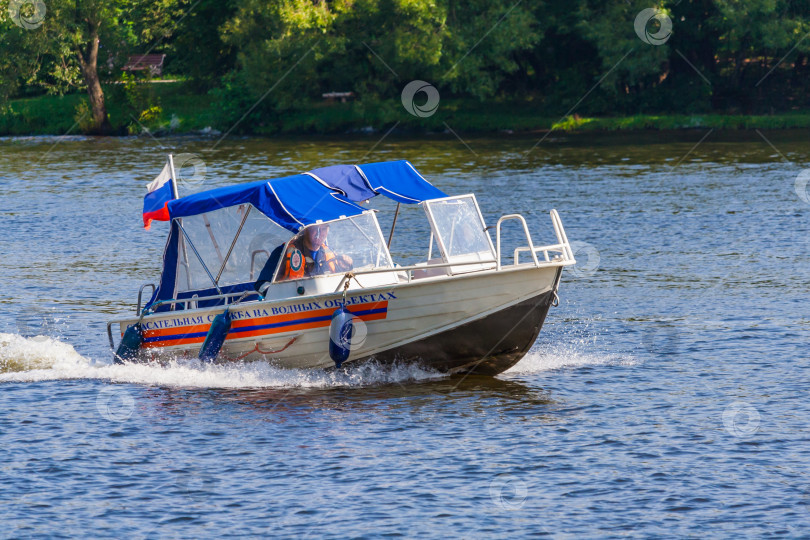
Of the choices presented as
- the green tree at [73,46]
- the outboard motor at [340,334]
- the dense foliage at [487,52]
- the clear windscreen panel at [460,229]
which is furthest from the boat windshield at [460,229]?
the green tree at [73,46]

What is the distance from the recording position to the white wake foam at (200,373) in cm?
1805

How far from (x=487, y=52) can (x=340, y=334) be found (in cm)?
4604

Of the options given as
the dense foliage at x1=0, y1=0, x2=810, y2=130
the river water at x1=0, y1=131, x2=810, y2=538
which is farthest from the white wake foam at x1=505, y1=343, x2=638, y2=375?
the dense foliage at x1=0, y1=0, x2=810, y2=130

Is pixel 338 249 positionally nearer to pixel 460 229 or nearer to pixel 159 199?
pixel 460 229

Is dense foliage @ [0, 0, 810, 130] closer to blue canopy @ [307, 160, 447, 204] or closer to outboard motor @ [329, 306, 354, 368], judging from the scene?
blue canopy @ [307, 160, 447, 204]

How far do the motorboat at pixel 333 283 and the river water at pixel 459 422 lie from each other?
563 millimetres

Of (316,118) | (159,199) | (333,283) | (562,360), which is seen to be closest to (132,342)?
(159,199)

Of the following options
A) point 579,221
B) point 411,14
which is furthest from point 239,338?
point 411,14

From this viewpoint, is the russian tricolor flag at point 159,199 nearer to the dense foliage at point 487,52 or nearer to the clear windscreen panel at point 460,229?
the clear windscreen panel at point 460,229

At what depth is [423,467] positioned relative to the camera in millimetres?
14266

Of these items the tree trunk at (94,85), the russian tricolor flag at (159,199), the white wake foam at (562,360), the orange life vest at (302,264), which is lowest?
the white wake foam at (562,360)

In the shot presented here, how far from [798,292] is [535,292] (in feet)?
31.1

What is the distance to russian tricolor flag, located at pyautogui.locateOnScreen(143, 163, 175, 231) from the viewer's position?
18625mm

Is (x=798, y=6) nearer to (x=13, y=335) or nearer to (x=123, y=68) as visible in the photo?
(x=123, y=68)
